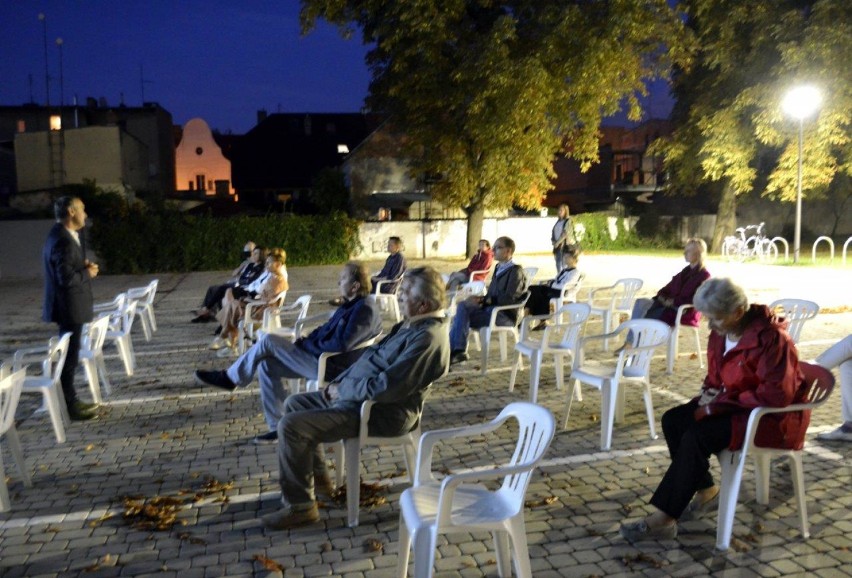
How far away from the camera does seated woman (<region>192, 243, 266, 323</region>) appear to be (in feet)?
33.6

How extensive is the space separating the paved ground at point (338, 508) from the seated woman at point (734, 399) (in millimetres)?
223

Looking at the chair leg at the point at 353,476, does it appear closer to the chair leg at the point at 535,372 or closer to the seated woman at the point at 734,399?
the seated woman at the point at 734,399

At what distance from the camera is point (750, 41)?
24016mm

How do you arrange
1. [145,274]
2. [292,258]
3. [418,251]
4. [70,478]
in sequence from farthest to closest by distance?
[418,251] → [292,258] → [145,274] → [70,478]

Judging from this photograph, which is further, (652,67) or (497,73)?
(652,67)

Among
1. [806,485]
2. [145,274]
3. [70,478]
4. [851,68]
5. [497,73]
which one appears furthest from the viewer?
[145,274]

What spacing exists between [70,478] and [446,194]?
19.9 meters

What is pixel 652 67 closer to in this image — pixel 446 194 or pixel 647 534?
pixel 446 194

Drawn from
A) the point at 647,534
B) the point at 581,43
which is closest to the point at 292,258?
the point at 581,43

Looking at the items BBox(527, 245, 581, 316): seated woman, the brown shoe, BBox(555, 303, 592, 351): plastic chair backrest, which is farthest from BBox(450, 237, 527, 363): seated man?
the brown shoe

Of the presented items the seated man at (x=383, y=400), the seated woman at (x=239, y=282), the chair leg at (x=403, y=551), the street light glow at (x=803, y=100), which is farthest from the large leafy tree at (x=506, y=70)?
the chair leg at (x=403, y=551)

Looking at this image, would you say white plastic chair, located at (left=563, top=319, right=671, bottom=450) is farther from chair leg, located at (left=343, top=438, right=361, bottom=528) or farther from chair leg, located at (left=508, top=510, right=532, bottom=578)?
chair leg, located at (left=508, top=510, right=532, bottom=578)

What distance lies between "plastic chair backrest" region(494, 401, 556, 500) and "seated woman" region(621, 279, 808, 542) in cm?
85

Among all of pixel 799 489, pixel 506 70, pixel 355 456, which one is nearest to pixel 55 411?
pixel 355 456
